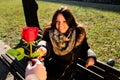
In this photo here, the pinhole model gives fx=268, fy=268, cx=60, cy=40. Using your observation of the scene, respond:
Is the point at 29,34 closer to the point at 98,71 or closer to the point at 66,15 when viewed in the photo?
the point at 66,15

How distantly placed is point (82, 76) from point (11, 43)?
5519 millimetres

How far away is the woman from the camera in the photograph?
350 cm

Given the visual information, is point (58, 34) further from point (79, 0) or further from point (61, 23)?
point (79, 0)

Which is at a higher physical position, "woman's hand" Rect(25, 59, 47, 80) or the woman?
"woman's hand" Rect(25, 59, 47, 80)

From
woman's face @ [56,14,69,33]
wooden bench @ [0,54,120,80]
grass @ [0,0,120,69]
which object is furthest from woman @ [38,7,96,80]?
grass @ [0,0,120,69]

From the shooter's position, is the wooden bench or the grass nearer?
the wooden bench

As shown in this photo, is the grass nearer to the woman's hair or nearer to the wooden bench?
the wooden bench

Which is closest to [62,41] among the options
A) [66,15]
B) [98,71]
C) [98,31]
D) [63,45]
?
[63,45]

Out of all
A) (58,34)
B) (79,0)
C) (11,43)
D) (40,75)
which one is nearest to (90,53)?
(58,34)

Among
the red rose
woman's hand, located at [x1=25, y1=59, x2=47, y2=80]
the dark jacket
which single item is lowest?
the dark jacket

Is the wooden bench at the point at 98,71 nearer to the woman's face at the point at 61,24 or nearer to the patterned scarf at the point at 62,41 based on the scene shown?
the patterned scarf at the point at 62,41

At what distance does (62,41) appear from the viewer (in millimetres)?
3604

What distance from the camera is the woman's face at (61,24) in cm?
343

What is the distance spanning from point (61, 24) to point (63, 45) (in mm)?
311
